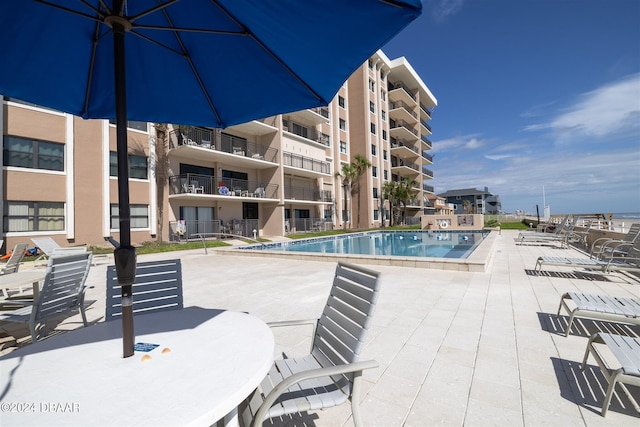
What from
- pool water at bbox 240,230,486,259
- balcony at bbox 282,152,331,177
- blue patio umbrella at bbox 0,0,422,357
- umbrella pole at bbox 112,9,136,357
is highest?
balcony at bbox 282,152,331,177

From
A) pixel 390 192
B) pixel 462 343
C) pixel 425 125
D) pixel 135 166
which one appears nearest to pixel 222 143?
pixel 135 166

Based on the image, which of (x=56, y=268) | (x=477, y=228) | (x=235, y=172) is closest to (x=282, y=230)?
(x=235, y=172)

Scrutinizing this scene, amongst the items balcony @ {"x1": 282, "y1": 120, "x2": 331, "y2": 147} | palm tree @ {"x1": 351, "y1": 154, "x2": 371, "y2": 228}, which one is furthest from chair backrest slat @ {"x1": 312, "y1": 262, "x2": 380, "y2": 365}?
palm tree @ {"x1": 351, "y1": 154, "x2": 371, "y2": 228}

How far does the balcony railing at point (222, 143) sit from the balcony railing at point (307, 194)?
351cm

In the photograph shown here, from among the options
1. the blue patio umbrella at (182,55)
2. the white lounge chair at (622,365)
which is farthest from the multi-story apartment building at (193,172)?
the white lounge chair at (622,365)

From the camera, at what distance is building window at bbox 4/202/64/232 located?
14.0 meters

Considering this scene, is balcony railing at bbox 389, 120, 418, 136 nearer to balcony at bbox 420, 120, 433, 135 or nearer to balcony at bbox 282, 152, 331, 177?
balcony at bbox 420, 120, 433, 135

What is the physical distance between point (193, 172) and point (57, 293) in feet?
61.2

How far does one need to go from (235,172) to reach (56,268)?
21.2m

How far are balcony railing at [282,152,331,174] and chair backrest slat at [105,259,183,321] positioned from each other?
23066 millimetres

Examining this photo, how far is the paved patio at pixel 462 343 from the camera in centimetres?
235

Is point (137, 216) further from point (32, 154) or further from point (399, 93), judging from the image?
point (399, 93)

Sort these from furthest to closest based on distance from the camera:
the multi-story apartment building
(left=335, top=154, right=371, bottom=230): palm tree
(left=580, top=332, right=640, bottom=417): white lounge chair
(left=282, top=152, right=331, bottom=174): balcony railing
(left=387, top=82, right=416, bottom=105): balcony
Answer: (left=387, top=82, right=416, bottom=105): balcony → (left=335, top=154, right=371, bottom=230): palm tree → (left=282, top=152, right=331, bottom=174): balcony railing → the multi-story apartment building → (left=580, top=332, right=640, bottom=417): white lounge chair

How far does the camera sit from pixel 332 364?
6.82 feet
